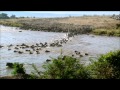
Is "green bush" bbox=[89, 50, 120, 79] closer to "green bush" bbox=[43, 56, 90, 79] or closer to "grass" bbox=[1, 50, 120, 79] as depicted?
"grass" bbox=[1, 50, 120, 79]

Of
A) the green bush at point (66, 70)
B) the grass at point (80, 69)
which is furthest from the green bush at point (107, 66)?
the green bush at point (66, 70)

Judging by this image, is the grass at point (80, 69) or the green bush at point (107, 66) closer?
the grass at point (80, 69)

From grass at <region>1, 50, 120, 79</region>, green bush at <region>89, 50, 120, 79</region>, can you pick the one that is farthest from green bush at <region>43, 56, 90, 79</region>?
green bush at <region>89, 50, 120, 79</region>

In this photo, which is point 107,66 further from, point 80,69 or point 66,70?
point 66,70

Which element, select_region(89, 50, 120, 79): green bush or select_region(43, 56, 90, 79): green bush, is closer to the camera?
select_region(43, 56, 90, 79): green bush

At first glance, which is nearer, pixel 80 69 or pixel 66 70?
Result: pixel 66 70

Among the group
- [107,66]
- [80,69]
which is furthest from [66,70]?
[107,66]

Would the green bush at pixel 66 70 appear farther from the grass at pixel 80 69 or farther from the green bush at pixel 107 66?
the green bush at pixel 107 66

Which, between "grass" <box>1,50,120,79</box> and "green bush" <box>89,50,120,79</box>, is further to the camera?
"green bush" <box>89,50,120,79</box>
